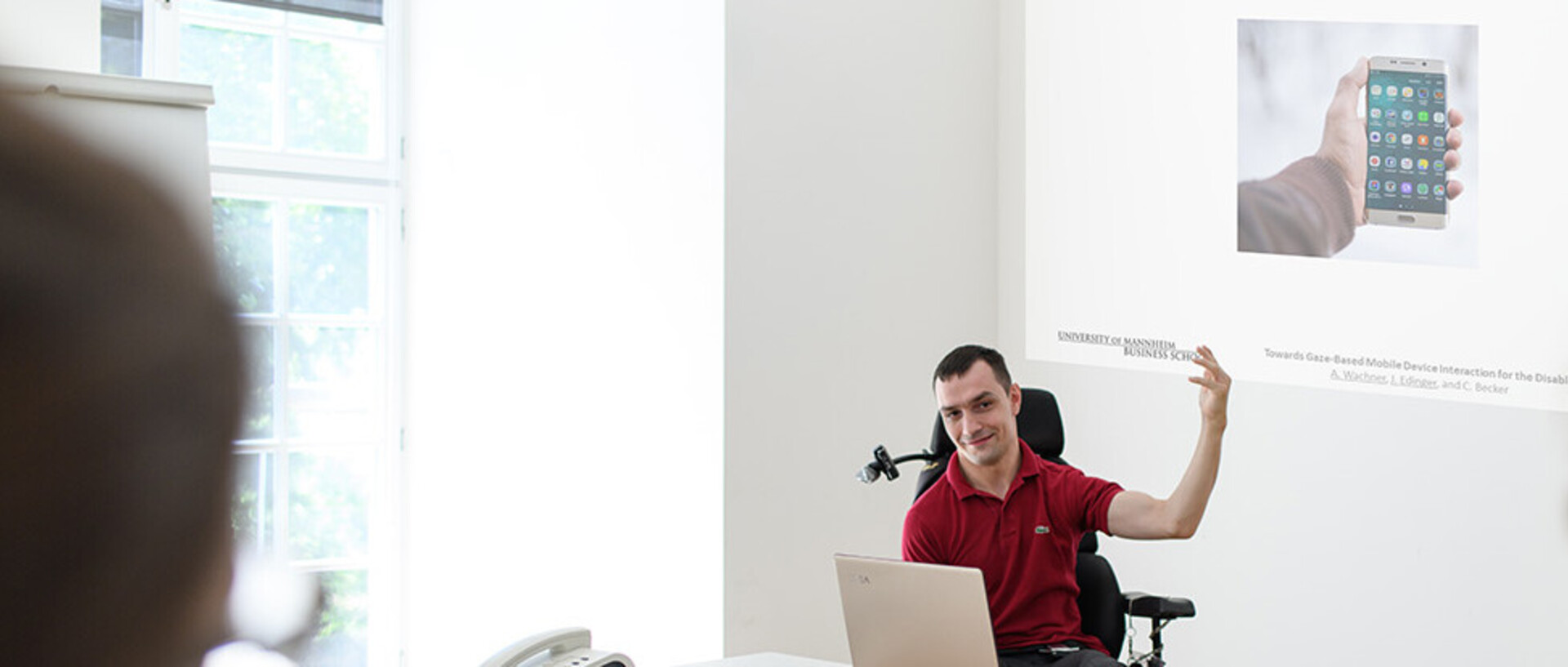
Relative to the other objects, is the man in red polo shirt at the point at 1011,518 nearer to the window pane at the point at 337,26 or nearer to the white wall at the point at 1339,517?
the white wall at the point at 1339,517

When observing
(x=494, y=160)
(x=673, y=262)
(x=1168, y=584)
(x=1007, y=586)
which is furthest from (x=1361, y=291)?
(x=494, y=160)

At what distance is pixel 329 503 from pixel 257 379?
16.8 feet

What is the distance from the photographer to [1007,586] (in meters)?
2.92

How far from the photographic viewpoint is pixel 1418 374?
10.2 feet

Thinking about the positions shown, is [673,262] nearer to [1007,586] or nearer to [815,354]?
[815,354]

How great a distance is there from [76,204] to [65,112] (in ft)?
0.07

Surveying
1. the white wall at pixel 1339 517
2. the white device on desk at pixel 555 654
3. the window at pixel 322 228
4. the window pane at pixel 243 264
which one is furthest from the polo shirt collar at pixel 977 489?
the window pane at pixel 243 264

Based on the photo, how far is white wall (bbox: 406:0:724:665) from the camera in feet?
13.2

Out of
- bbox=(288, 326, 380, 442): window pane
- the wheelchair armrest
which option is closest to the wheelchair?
the wheelchair armrest

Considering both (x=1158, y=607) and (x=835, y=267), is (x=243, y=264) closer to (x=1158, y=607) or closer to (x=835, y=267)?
(x=1158, y=607)

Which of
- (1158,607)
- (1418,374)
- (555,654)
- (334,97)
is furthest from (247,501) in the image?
(334,97)

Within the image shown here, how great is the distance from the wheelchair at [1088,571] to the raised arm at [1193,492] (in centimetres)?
23

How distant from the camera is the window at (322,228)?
16.0 feet

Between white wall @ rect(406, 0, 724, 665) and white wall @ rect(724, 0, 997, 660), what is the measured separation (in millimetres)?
95
